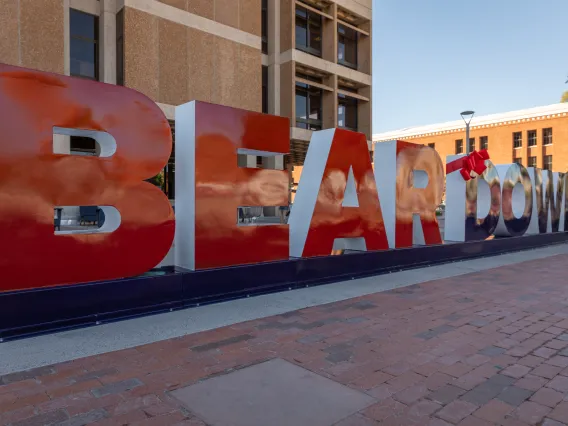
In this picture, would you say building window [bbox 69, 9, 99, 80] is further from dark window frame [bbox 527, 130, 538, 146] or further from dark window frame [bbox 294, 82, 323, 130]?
dark window frame [bbox 527, 130, 538, 146]

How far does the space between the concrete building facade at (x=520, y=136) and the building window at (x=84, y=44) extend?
121 ft

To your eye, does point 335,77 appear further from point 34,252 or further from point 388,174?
point 34,252

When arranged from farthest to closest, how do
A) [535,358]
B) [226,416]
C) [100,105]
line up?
[100,105] < [535,358] < [226,416]

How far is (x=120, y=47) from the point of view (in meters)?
18.7

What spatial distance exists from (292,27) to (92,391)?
25258 millimetres

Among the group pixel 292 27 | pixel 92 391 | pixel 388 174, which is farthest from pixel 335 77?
pixel 92 391

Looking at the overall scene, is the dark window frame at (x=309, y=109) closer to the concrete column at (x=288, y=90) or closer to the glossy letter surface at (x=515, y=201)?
the concrete column at (x=288, y=90)

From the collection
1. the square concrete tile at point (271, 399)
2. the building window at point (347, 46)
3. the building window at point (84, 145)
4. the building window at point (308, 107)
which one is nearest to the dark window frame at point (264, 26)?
the building window at point (308, 107)

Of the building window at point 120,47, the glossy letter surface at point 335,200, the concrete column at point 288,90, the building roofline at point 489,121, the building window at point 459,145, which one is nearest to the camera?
the glossy letter surface at point 335,200

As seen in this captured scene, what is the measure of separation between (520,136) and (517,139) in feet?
1.39

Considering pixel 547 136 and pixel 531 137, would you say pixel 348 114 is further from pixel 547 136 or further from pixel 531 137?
pixel 547 136

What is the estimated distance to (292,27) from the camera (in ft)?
82.3

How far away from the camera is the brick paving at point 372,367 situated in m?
2.83

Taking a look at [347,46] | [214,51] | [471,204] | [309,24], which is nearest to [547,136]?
[347,46]
